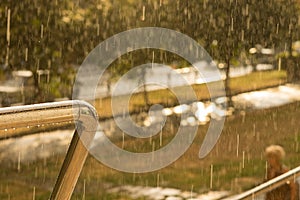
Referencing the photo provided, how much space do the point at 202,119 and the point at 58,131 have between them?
1990 millimetres

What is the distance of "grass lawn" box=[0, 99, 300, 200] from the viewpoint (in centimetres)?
490

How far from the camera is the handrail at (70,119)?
2.04 ft

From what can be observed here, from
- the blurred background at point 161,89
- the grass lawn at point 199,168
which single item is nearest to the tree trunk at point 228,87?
the blurred background at point 161,89

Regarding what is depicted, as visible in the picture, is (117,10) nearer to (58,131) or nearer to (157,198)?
(58,131)

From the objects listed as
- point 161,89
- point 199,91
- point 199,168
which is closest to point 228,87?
point 199,91

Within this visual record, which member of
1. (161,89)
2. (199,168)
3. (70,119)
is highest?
(70,119)

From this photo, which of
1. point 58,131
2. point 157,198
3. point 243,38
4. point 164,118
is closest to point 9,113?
point 157,198

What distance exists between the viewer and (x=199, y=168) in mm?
6098

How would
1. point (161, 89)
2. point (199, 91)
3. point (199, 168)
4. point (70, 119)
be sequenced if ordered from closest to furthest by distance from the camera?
point (70, 119), point (199, 168), point (161, 89), point (199, 91)

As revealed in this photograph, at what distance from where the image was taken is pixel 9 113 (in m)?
0.59

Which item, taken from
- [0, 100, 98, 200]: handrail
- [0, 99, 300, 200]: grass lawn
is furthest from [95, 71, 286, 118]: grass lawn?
[0, 100, 98, 200]: handrail

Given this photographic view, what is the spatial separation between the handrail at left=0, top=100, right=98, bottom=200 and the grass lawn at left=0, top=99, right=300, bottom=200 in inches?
146

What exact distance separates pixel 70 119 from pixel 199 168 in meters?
5.51

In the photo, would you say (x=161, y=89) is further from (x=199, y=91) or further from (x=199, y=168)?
(x=199, y=168)
